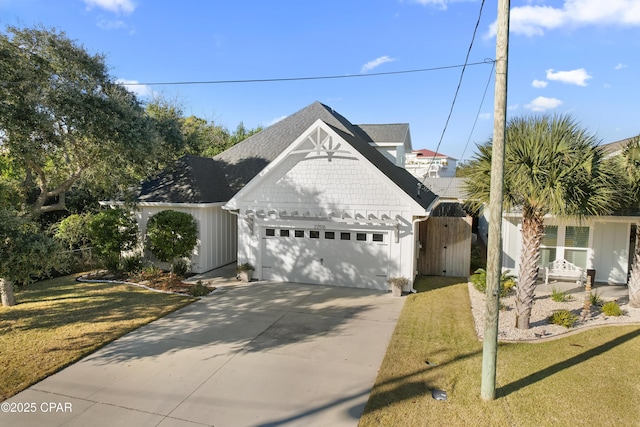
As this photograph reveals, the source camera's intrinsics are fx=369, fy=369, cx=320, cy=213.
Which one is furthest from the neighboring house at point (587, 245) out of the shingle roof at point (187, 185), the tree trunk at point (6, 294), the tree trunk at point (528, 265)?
the tree trunk at point (6, 294)

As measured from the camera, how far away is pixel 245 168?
59.0 feet

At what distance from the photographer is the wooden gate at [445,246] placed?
14.5 metres

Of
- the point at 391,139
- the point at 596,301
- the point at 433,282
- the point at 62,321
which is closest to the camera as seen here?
the point at 62,321

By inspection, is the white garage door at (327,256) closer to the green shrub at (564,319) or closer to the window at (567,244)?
the green shrub at (564,319)

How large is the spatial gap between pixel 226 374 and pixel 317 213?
7.17 metres

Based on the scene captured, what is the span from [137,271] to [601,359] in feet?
47.3

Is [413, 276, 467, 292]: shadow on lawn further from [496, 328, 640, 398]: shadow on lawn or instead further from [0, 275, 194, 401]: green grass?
[0, 275, 194, 401]: green grass

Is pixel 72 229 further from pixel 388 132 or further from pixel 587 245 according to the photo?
pixel 587 245

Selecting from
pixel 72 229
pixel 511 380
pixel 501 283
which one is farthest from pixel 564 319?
pixel 72 229

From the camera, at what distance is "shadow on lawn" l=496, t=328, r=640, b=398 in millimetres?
6332

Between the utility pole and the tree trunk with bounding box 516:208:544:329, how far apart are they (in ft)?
12.0

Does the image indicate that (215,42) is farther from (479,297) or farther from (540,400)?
(540,400)

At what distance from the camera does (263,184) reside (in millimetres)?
13633

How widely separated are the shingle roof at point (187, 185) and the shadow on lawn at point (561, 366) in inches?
467
